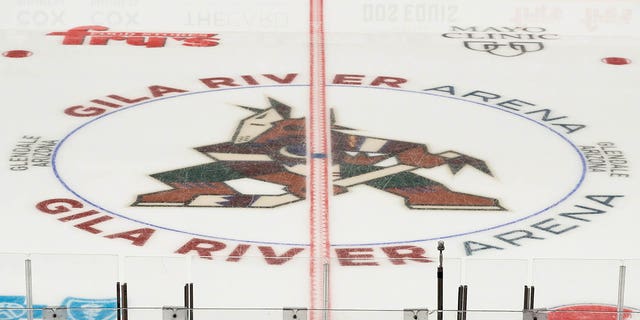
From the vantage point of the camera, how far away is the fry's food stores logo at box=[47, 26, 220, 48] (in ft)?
22.2

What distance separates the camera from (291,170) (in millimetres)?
5082

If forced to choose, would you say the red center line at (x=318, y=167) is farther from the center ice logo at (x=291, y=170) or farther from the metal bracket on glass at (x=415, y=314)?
the metal bracket on glass at (x=415, y=314)

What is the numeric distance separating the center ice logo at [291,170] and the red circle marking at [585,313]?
5.25 ft

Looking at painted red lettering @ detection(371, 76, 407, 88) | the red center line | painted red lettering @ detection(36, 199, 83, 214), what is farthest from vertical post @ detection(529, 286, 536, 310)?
painted red lettering @ detection(371, 76, 407, 88)

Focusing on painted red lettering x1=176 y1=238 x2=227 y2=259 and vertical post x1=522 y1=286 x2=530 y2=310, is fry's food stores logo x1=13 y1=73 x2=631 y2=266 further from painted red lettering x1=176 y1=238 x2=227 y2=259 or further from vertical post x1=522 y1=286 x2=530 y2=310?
vertical post x1=522 y1=286 x2=530 y2=310

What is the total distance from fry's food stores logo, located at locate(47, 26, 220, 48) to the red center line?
0.50m

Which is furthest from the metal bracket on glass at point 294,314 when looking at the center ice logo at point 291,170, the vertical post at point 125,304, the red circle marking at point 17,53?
the red circle marking at point 17,53

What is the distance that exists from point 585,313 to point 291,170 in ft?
7.17

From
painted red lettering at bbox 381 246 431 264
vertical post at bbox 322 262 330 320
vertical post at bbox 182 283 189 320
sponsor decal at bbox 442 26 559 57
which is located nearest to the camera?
vertical post at bbox 322 262 330 320

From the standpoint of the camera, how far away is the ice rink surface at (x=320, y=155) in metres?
3.24

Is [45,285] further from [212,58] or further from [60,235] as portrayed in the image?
[212,58]

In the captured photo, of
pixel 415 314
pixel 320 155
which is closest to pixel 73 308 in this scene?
pixel 415 314

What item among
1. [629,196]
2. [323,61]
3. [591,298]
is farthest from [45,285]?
[323,61]

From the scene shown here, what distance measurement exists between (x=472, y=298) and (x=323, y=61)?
3371mm
